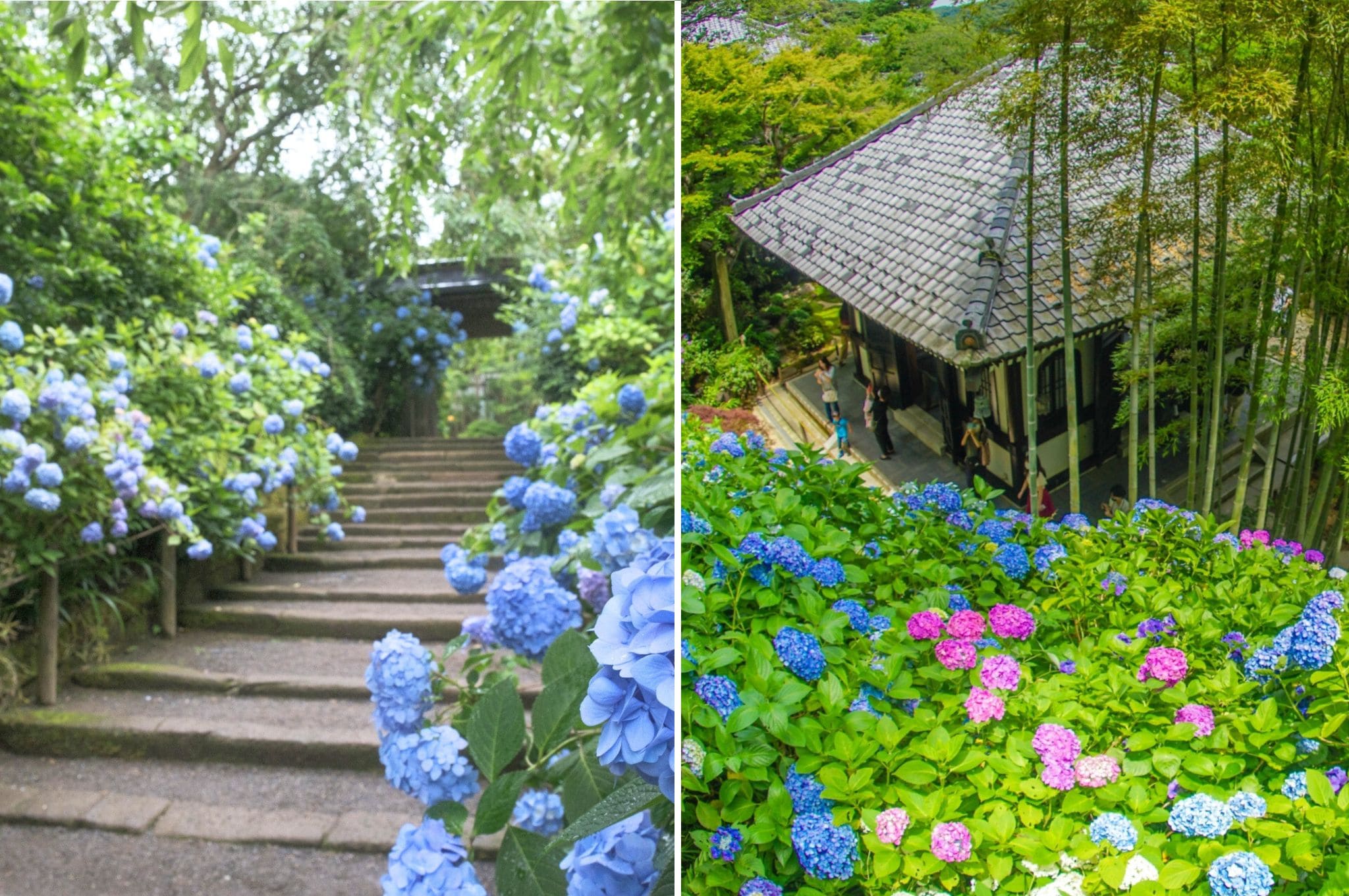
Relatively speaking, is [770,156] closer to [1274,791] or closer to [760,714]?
[760,714]

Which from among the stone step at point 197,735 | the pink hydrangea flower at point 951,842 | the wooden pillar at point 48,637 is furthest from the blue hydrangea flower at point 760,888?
the wooden pillar at point 48,637

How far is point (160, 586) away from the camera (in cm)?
200

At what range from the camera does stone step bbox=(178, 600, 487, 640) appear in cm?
196

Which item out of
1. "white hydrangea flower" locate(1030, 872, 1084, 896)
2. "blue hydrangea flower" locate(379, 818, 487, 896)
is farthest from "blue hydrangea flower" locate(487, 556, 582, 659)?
"white hydrangea flower" locate(1030, 872, 1084, 896)

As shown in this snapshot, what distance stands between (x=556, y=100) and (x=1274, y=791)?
1.77 m

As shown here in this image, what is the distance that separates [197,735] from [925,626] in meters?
1.47

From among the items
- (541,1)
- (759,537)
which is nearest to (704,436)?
(759,537)

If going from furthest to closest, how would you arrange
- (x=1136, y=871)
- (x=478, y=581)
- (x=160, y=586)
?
1. (x=160, y=586)
2. (x=478, y=581)
3. (x=1136, y=871)

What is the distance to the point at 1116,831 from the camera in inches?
22.8

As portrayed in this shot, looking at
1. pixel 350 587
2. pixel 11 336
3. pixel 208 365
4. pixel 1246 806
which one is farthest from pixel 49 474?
pixel 1246 806

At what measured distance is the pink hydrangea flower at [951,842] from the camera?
1.96 feet

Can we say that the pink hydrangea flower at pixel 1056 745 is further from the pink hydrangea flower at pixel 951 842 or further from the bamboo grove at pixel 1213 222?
the bamboo grove at pixel 1213 222

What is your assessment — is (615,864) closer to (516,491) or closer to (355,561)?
(516,491)

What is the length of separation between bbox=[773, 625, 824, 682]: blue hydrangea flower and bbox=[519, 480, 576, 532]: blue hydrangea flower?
1.95ft
